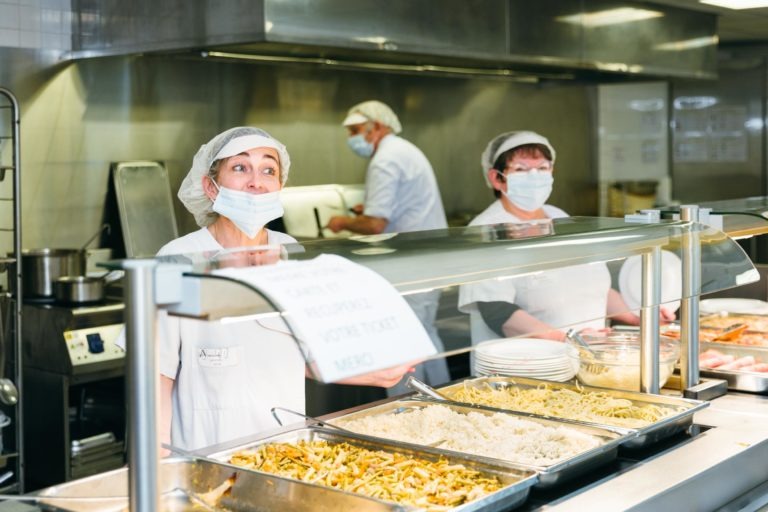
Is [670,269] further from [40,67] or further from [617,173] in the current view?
[617,173]

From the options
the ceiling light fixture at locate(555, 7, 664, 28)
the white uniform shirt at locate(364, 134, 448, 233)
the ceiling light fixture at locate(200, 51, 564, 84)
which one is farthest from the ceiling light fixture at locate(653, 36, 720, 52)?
the white uniform shirt at locate(364, 134, 448, 233)

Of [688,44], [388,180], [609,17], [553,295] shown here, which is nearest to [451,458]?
[553,295]

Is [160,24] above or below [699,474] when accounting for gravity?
above

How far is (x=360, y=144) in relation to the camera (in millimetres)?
5625

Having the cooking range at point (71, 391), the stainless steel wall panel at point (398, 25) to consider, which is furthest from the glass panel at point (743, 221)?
the cooking range at point (71, 391)

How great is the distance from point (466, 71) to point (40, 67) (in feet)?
8.53

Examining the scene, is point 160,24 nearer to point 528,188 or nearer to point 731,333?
point 528,188

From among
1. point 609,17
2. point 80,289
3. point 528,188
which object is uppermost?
point 609,17

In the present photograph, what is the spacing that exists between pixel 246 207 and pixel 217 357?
38 centimetres

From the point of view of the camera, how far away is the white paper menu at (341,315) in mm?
1398

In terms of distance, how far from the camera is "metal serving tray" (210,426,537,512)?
1.75 metres

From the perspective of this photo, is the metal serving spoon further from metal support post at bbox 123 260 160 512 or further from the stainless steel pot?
the stainless steel pot

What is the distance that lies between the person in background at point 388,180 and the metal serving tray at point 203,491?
3599 mm

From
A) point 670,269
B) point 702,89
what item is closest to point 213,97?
point 670,269
